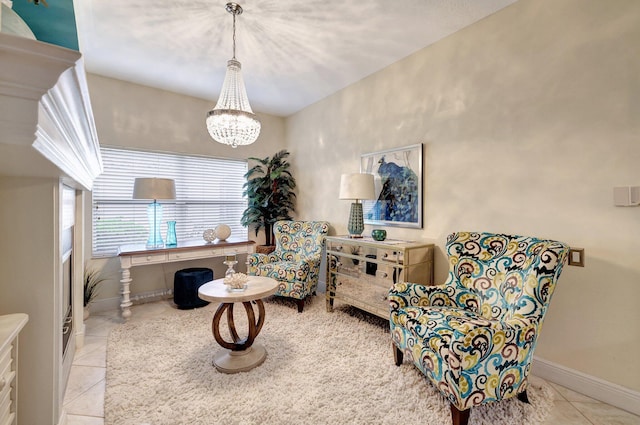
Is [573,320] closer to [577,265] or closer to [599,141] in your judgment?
[577,265]

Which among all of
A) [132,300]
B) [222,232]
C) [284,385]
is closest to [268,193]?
[222,232]

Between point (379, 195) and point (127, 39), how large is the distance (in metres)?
2.92

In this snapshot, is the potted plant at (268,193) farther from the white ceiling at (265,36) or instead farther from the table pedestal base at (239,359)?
the table pedestal base at (239,359)

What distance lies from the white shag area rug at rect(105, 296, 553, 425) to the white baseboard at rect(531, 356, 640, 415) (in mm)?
148

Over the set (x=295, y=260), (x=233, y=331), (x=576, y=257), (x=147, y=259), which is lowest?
(x=233, y=331)

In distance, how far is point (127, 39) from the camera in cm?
269

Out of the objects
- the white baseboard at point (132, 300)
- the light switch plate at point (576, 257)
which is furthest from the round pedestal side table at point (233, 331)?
the light switch plate at point (576, 257)

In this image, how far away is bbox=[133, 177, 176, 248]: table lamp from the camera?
3.25 meters

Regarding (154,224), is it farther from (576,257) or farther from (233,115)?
(576,257)

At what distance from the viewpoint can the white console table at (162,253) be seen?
3.07m

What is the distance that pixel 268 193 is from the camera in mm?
4488

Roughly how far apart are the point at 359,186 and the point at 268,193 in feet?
6.01

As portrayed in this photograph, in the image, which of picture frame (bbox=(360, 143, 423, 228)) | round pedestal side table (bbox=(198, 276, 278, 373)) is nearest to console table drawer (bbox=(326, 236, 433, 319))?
picture frame (bbox=(360, 143, 423, 228))

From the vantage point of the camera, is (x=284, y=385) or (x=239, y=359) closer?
(x=284, y=385)
